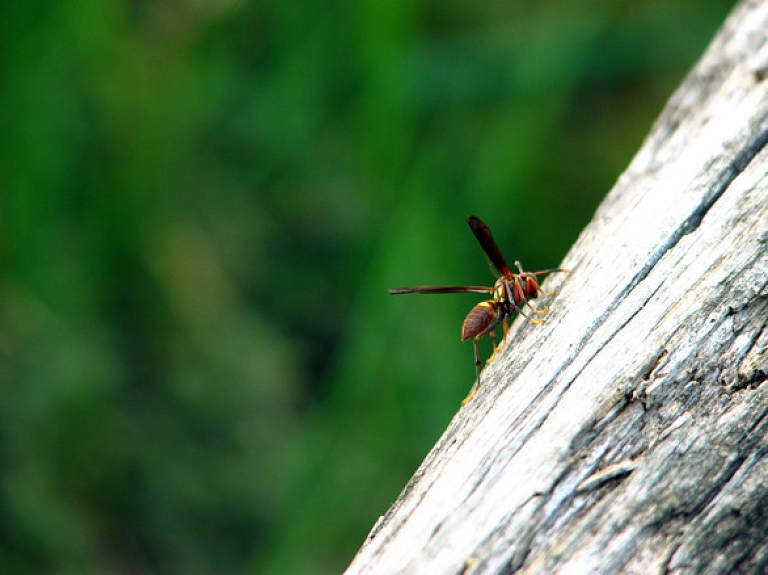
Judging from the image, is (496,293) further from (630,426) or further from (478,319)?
(630,426)

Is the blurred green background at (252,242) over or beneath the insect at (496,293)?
over

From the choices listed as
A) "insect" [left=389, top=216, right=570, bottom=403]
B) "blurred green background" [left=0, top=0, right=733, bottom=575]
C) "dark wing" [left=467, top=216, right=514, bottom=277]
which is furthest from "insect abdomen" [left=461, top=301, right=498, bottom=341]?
"blurred green background" [left=0, top=0, right=733, bottom=575]

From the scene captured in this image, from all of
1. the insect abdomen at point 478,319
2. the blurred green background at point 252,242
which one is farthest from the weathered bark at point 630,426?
the blurred green background at point 252,242

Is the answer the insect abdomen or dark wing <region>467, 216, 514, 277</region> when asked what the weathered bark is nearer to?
dark wing <region>467, 216, 514, 277</region>

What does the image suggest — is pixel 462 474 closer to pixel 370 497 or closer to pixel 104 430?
pixel 370 497

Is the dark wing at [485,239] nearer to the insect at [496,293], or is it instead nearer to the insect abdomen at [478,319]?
the insect at [496,293]

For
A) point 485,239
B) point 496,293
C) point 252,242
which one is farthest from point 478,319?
point 252,242
